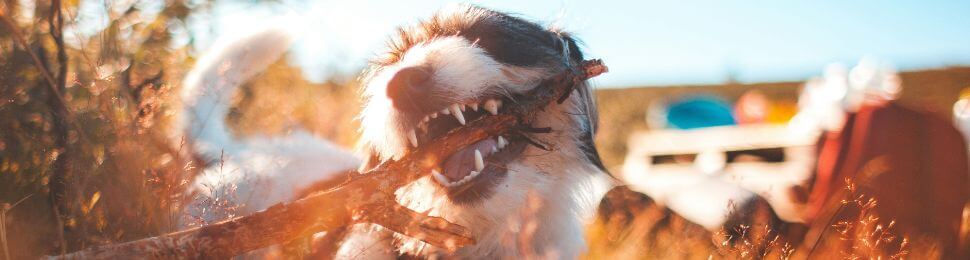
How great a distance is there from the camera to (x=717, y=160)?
5.02m

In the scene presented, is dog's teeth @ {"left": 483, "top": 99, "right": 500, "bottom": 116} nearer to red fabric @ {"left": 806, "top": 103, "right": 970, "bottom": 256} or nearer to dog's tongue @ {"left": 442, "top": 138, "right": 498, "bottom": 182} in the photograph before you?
dog's tongue @ {"left": 442, "top": 138, "right": 498, "bottom": 182}

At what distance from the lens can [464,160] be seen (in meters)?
2.09

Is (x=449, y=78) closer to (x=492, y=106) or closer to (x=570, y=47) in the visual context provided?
(x=492, y=106)

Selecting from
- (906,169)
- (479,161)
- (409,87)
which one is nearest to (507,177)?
(479,161)

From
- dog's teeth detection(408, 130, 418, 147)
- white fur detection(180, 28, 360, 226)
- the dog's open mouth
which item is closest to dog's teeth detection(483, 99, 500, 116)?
the dog's open mouth

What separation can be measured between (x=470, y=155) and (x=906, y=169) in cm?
237

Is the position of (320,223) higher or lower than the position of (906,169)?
higher

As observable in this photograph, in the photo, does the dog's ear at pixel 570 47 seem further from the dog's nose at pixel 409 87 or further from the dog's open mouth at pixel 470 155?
the dog's nose at pixel 409 87

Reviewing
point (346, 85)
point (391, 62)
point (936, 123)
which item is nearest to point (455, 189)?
point (391, 62)

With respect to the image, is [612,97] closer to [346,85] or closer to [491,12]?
[346,85]

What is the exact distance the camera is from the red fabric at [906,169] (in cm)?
327

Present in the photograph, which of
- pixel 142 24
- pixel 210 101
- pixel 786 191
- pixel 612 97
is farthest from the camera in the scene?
pixel 612 97

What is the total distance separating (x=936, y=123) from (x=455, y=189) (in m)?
2.61

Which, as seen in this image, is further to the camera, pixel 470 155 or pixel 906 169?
pixel 906 169
